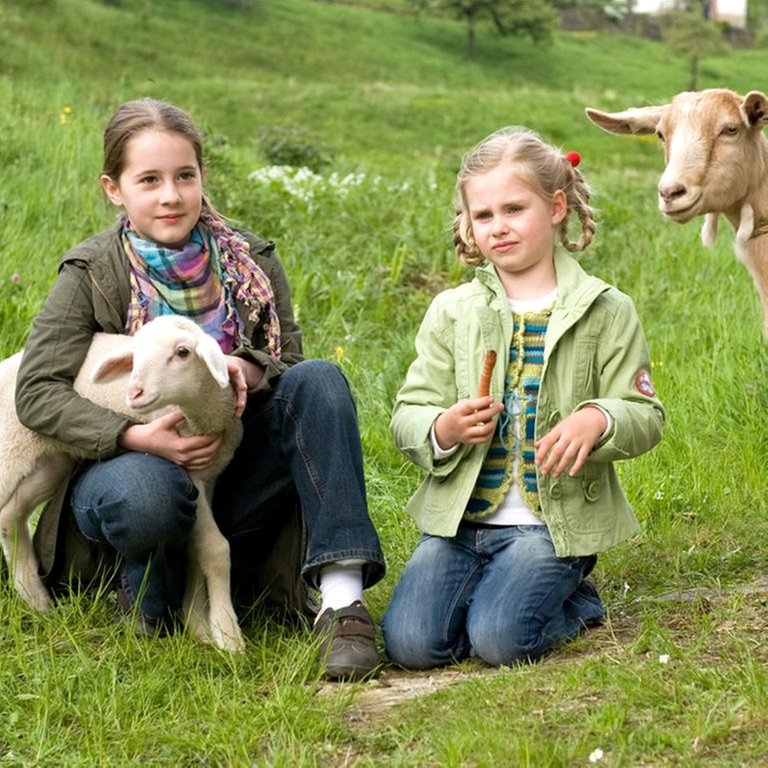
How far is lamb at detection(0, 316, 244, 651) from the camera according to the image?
3.24 meters

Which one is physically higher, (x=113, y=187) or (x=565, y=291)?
(x=113, y=187)

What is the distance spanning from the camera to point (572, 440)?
10.5 feet

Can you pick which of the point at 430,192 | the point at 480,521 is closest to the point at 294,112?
the point at 430,192

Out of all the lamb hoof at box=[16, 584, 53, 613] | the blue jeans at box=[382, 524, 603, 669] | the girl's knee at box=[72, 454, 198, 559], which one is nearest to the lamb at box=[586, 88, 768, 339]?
the blue jeans at box=[382, 524, 603, 669]

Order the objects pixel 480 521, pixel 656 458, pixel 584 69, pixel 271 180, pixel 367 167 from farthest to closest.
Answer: pixel 584 69, pixel 367 167, pixel 271 180, pixel 656 458, pixel 480 521

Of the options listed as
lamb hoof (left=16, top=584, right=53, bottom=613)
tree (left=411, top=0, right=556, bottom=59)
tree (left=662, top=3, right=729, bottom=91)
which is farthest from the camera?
tree (left=411, top=0, right=556, bottom=59)

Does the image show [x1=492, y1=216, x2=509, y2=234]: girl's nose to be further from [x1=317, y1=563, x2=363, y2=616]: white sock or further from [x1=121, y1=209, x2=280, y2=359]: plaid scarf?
[x1=317, y1=563, x2=363, y2=616]: white sock

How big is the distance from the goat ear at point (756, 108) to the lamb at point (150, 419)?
1.90 meters

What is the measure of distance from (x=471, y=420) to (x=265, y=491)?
0.68 m

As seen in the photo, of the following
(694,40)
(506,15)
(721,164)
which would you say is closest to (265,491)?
(721,164)

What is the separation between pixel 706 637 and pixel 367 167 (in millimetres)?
9132

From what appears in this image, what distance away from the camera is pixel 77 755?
9.72ft

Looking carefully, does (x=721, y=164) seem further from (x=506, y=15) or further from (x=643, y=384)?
(x=506, y=15)

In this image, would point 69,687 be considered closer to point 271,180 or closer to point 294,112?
point 271,180
